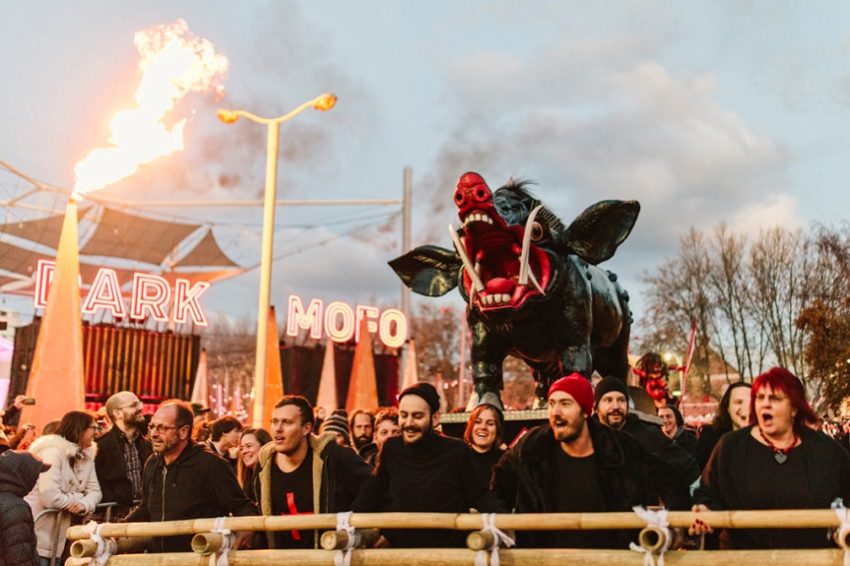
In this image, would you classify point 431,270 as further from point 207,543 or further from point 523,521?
point 523,521

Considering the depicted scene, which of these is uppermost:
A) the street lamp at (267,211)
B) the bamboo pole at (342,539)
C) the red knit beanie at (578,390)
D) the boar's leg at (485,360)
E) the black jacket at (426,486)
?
the street lamp at (267,211)

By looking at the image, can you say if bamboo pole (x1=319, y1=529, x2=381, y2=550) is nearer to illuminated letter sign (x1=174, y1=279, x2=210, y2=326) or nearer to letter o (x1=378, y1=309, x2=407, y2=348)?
illuminated letter sign (x1=174, y1=279, x2=210, y2=326)

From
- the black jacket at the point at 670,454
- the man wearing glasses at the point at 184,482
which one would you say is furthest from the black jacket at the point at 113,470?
the black jacket at the point at 670,454

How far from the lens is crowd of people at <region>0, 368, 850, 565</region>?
14.1 ft

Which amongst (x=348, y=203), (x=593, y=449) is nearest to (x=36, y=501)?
(x=593, y=449)

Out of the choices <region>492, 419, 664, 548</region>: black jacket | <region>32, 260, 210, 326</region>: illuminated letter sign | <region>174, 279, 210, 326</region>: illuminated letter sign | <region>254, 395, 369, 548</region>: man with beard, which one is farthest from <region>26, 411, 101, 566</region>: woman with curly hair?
<region>174, 279, 210, 326</region>: illuminated letter sign

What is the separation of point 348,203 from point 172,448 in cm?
2662

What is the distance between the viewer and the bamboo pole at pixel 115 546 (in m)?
5.30

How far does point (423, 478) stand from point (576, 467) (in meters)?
0.81

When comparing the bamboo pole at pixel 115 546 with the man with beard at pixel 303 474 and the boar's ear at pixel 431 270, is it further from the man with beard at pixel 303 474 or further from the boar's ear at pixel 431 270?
the boar's ear at pixel 431 270

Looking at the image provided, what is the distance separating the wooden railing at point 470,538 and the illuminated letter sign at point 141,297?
29651mm

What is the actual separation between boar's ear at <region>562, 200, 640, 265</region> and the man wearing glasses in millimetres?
2807

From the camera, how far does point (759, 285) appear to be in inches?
1358

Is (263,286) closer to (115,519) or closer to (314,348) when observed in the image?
(115,519)
